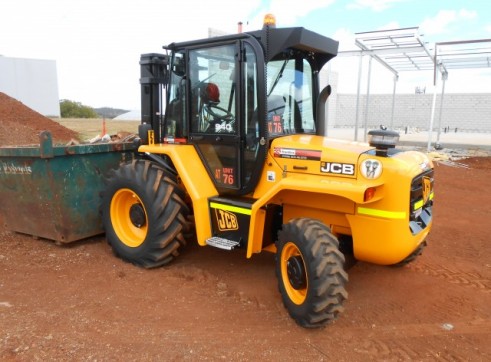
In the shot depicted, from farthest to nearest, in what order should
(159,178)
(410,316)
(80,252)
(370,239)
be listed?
(80,252), (159,178), (410,316), (370,239)

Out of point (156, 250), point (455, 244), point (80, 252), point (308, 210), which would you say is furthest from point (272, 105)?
point (455, 244)

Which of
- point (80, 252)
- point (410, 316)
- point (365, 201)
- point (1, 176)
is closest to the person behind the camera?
point (365, 201)

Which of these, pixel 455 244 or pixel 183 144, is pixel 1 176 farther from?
pixel 455 244

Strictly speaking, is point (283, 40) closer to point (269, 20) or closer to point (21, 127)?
point (269, 20)

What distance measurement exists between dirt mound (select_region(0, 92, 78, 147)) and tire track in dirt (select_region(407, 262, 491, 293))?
407 inches

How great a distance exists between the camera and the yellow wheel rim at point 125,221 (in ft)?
15.2

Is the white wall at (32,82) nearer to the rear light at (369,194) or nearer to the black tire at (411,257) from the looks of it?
the black tire at (411,257)

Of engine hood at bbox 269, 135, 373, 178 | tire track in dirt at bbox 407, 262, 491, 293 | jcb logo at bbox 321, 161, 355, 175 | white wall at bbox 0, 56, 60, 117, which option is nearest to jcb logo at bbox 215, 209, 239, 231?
engine hood at bbox 269, 135, 373, 178

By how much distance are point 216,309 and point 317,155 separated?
1.58 metres

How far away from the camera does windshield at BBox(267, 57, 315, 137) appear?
3893 millimetres

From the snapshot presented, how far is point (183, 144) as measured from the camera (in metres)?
4.44

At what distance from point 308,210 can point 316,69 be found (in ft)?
5.24

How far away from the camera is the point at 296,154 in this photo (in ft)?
11.9

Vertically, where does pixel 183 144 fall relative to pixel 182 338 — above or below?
above
